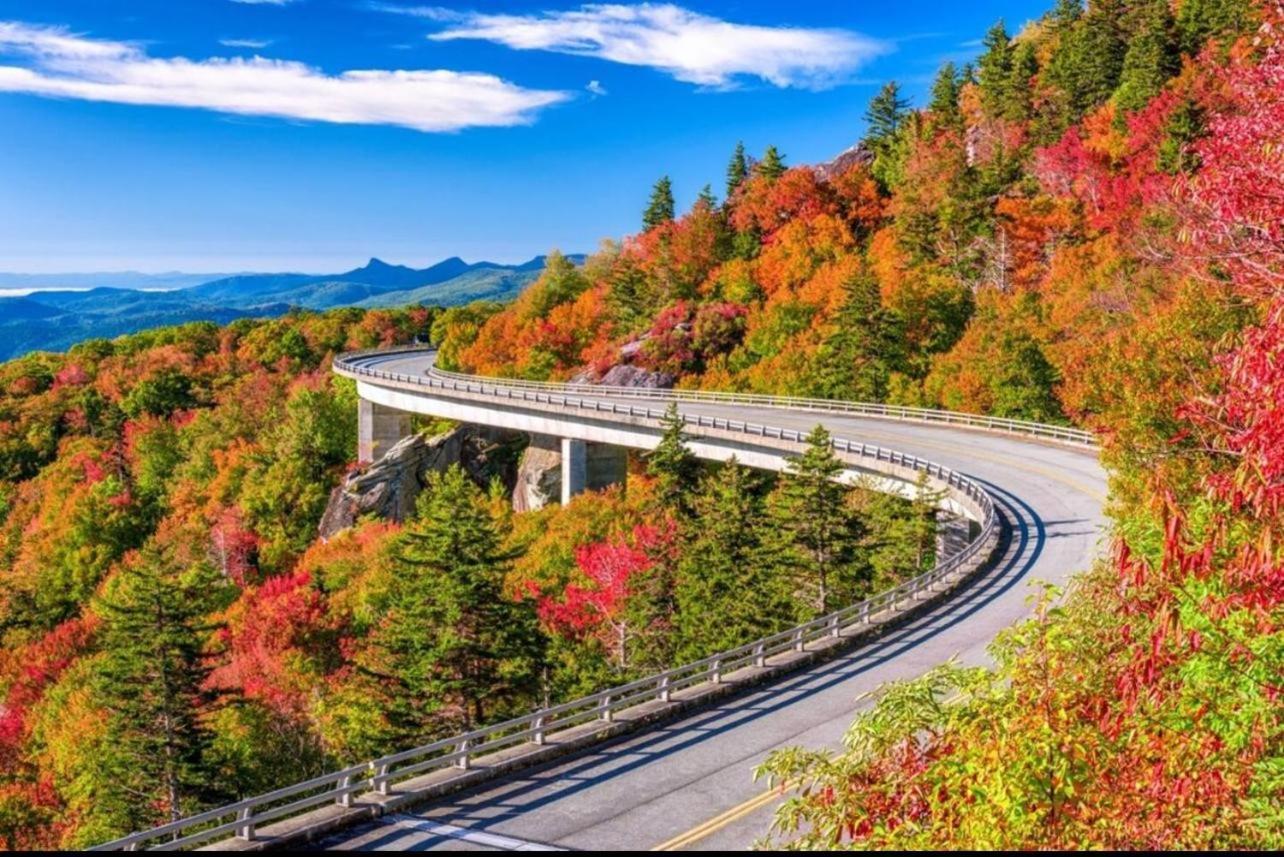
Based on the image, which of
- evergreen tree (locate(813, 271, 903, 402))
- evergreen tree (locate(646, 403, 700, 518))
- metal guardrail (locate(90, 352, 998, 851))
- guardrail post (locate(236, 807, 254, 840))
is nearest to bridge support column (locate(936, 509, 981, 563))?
metal guardrail (locate(90, 352, 998, 851))

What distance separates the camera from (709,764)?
17.4m

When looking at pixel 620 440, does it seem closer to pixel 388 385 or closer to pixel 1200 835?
pixel 388 385

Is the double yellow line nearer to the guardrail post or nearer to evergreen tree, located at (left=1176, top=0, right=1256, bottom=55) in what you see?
the guardrail post

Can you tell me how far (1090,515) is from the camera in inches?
1452

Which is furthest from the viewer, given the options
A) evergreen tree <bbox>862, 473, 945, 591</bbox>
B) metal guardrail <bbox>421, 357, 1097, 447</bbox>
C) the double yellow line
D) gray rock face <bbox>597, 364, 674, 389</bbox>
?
gray rock face <bbox>597, 364, 674, 389</bbox>

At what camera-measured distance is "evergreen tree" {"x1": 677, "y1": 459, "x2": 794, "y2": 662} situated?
36125mm

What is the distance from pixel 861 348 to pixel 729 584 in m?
32.6

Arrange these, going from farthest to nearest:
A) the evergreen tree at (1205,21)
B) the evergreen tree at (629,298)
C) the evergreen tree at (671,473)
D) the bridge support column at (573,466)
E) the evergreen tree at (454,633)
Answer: the evergreen tree at (629,298)
the evergreen tree at (1205,21)
the bridge support column at (573,466)
the evergreen tree at (671,473)
the evergreen tree at (454,633)

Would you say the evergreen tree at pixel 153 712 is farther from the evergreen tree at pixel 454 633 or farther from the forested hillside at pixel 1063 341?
the forested hillside at pixel 1063 341

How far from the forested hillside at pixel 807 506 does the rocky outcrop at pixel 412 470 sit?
2.84 m

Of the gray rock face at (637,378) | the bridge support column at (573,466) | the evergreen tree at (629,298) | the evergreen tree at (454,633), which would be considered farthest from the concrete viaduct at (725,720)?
the evergreen tree at (629,298)

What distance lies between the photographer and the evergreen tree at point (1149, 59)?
74438 millimetres

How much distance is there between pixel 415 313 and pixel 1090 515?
113 meters

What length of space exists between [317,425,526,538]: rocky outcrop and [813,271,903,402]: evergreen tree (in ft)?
89.0
